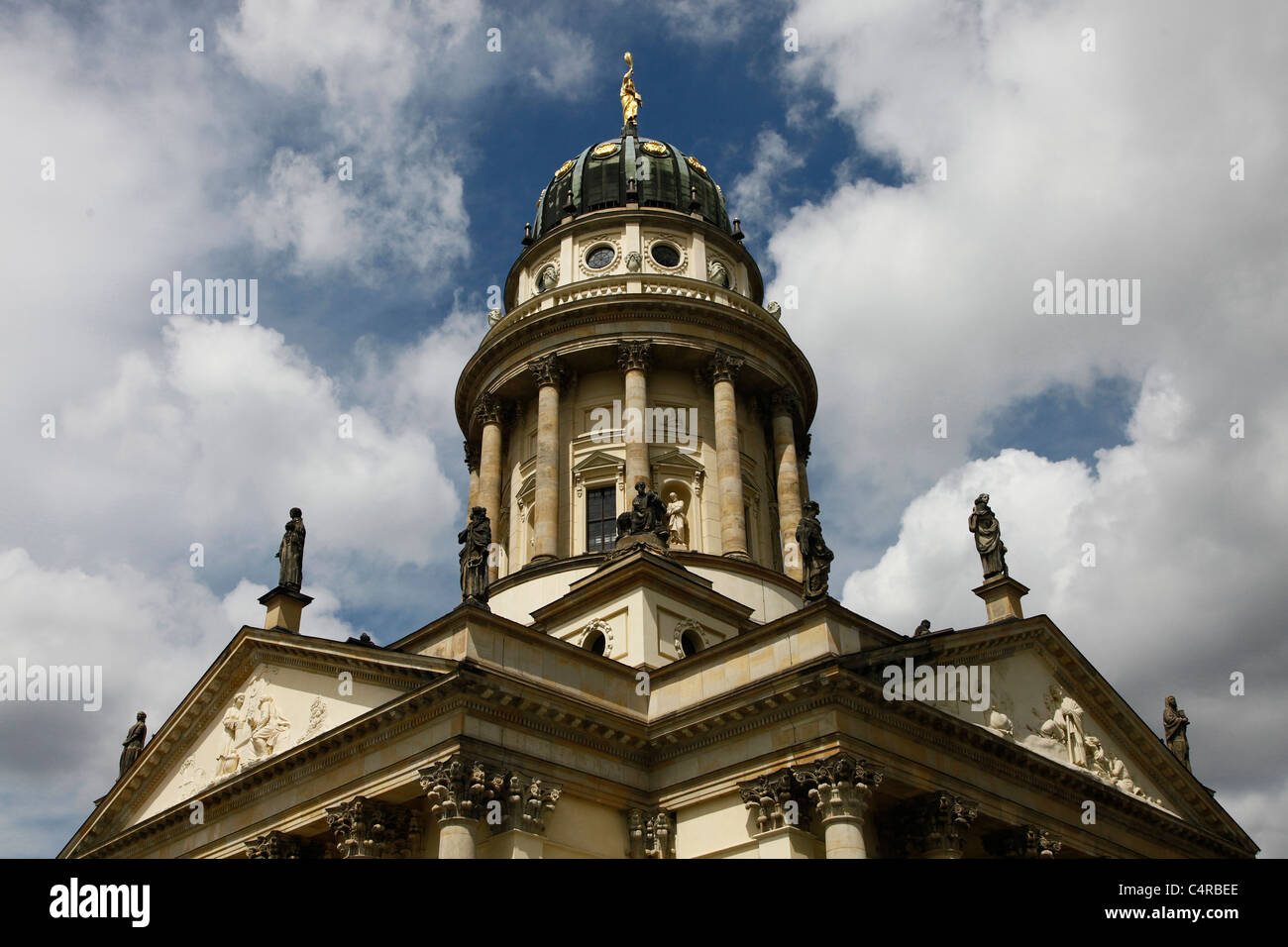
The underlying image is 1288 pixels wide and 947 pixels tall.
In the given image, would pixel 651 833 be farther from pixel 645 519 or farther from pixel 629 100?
pixel 629 100

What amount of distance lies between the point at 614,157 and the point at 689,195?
3318 mm

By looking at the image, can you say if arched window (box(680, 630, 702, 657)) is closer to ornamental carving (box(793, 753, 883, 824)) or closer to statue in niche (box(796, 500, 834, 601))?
statue in niche (box(796, 500, 834, 601))

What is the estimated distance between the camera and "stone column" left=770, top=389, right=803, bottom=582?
35.6 meters

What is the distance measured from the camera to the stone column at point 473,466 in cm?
3922

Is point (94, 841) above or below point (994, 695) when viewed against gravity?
below

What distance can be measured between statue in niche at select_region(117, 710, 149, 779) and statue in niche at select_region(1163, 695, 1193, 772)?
2950cm

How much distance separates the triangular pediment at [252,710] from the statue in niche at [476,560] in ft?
6.73

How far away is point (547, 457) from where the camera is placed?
34781 mm

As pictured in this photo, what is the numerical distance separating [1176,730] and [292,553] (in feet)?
84.3

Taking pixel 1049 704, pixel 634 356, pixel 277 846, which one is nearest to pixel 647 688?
pixel 277 846

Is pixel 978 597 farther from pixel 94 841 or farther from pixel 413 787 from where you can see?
pixel 94 841
